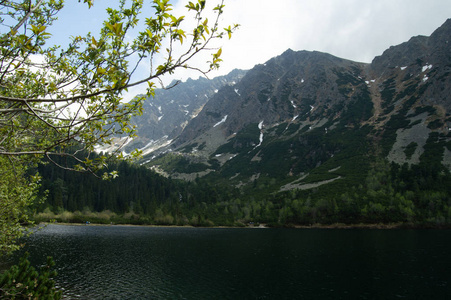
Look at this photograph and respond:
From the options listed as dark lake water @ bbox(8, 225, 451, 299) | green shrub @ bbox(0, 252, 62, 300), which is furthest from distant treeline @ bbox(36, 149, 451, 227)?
green shrub @ bbox(0, 252, 62, 300)

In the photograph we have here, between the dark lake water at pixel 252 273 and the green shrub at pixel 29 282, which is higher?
the green shrub at pixel 29 282

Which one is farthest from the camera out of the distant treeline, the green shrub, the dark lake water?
the distant treeline

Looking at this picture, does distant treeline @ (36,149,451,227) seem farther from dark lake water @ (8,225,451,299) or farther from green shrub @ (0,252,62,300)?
green shrub @ (0,252,62,300)

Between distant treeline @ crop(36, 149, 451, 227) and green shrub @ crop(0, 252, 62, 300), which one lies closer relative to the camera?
green shrub @ crop(0, 252, 62, 300)

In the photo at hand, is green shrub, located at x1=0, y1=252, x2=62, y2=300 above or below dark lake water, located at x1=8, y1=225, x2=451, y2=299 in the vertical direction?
above

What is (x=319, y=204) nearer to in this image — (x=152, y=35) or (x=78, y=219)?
(x=78, y=219)

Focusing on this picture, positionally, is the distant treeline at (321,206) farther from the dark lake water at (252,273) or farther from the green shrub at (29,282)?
the green shrub at (29,282)

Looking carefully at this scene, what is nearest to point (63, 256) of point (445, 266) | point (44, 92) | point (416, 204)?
point (44, 92)

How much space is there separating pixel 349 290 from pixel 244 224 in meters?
140

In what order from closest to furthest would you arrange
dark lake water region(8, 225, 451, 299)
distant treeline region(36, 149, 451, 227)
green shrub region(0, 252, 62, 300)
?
1. green shrub region(0, 252, 62, 300)
2. dark lake water region(8, 225, 451, 299)
3. distant treeline region(36, 149, 451, 227)

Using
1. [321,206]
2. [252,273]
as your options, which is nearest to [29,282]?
[252,273]

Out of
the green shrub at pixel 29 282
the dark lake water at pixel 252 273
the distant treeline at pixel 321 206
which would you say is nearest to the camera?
the green shrub at pixel 29 282

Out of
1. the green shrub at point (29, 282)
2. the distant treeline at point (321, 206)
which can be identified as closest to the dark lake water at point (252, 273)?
the green shrub at point (29, 282)

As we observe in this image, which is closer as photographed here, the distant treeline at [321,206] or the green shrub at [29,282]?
the green shrub at [29,282]
